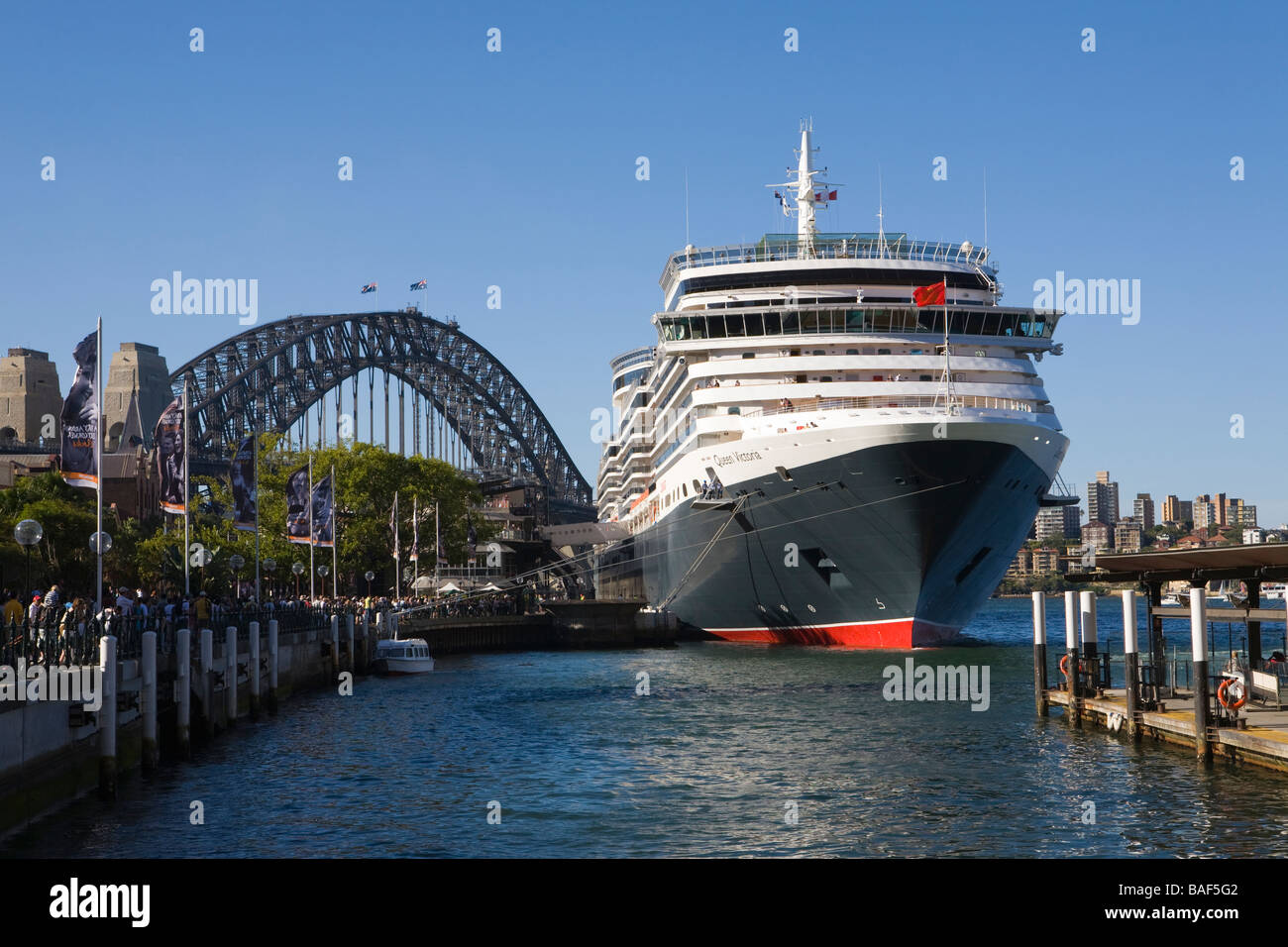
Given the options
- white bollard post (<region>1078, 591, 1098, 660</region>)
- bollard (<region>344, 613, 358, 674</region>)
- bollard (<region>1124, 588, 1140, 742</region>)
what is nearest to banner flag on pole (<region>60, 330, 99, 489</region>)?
bollard (<region>1124, 588, 1140, 742</region>)

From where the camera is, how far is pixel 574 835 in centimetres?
2536

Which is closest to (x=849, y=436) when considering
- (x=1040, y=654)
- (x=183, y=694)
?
(x=1040, y=654)

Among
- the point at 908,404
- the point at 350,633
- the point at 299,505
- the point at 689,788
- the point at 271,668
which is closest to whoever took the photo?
the point at 689,788

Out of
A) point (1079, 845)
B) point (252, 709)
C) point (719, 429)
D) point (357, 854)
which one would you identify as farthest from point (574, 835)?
point (719, 429)

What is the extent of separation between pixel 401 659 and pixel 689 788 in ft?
133

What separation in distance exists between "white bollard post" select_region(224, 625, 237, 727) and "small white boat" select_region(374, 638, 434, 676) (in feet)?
83.7

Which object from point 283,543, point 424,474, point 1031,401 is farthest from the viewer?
point 424,474

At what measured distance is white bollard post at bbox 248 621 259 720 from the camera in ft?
151

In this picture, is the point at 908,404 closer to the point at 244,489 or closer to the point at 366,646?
the point at 244,489

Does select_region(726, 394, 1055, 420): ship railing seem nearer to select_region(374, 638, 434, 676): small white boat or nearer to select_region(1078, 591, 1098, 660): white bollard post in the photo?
select_region(374, 638, 434, 676): small white boat

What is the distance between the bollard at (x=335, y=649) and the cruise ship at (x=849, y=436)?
58.5ft

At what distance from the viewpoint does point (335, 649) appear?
64.4m

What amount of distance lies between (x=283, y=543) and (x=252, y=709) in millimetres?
57869
